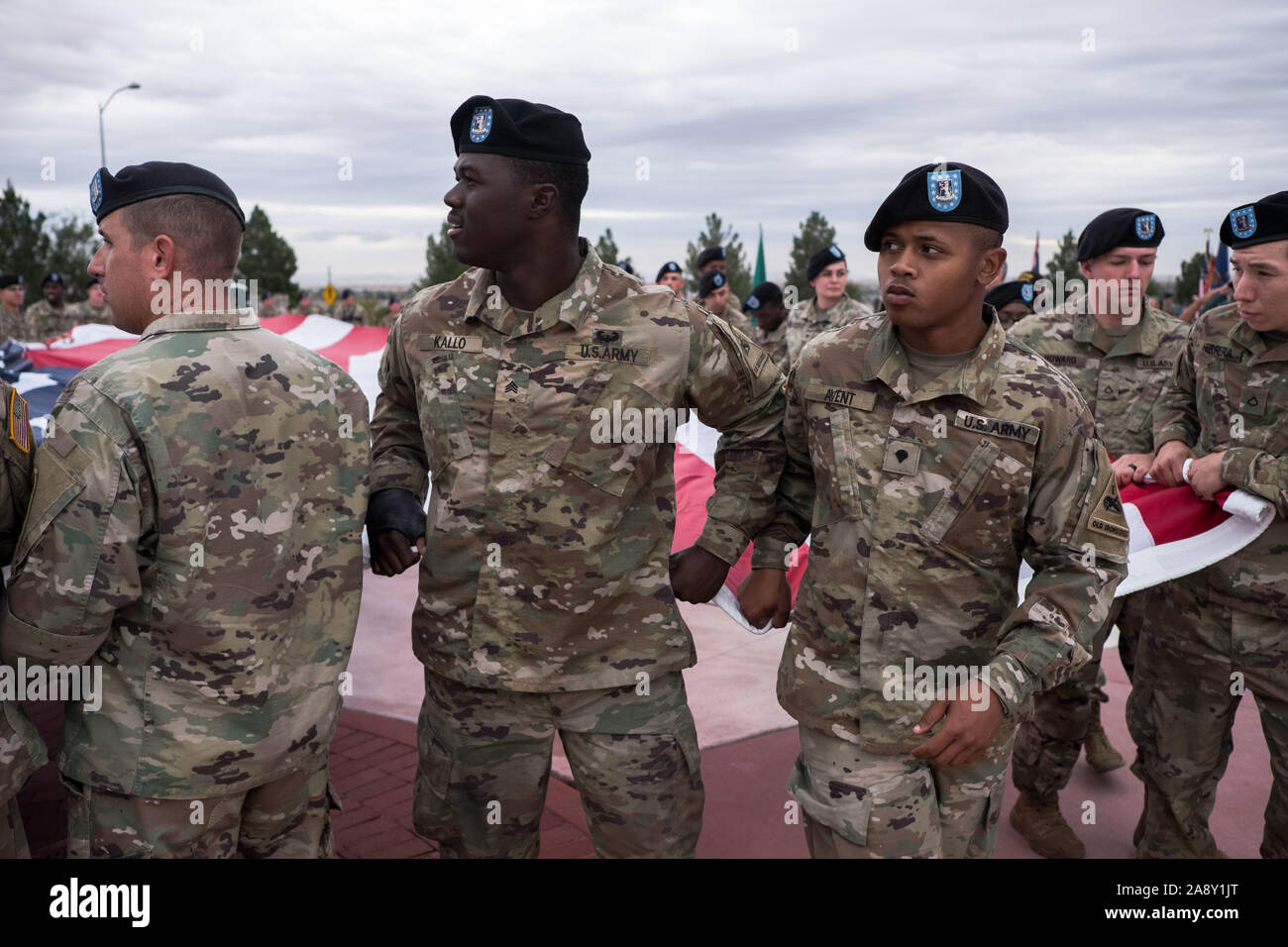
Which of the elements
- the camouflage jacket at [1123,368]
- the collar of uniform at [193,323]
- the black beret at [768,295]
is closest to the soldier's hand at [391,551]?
the collar of uniform at [193,323]

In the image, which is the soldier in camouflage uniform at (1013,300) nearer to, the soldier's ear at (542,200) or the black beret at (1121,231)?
the black beret at (1121,231)

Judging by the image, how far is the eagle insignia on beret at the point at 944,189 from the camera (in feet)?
7.29

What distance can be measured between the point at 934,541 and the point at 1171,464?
1473 mm

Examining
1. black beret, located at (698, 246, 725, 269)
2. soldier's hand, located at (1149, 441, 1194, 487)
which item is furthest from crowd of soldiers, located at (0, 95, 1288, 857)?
black beret, located at (698, 246, 725, 269)

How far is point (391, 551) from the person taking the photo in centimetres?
260

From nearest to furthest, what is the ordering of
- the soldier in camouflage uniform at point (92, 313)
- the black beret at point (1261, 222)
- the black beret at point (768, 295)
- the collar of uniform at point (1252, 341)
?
the black beret at point (1261, 222) → the collar of uniform at point (1252, 341) → the black beret at point (768, 295) → the soldier in camouflage uniform at point (92, 313)

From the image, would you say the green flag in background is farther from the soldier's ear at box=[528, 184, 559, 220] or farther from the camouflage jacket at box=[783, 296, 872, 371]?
the soldier's ear at box=[528, 184, 559, 220]

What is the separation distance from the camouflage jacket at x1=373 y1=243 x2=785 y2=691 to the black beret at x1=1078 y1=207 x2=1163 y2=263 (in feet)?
6.11

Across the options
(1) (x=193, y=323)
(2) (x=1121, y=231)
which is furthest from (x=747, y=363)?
(2) (x=1121, y=231)

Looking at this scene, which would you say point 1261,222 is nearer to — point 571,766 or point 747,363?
point 747,363

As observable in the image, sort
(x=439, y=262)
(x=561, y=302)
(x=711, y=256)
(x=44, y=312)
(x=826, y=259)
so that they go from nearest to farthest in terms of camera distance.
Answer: (x=561, y=302) < (x=826, y=259) < (x=711, y=256) < (x=44, y=312) < (x=439, y=262)

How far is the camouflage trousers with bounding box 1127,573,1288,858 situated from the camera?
3123 millimetres

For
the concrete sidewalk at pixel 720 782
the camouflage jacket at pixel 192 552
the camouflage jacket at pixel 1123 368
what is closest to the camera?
the camouflage jacket at pixel 192 552

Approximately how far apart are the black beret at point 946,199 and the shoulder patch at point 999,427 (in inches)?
16.5
